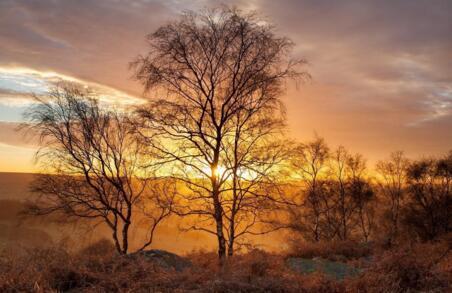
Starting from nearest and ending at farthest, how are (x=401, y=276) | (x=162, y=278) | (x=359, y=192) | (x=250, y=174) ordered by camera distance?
(x=162, y=278)
(x=401, y=276)
(x=250, y=174)
(x=359, y=192)

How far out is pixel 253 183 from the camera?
18.0m

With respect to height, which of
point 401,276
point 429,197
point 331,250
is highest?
point 429,197

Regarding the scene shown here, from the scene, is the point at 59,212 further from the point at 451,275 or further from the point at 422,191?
the point at 422,191

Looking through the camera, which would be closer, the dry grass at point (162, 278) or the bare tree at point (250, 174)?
the dry grass at point (162, 278)

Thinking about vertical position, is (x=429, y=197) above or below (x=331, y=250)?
above

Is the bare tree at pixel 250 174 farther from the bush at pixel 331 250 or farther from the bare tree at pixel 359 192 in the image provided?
the bare tree at pixel 359 192

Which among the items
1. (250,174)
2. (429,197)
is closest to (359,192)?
(429,197)

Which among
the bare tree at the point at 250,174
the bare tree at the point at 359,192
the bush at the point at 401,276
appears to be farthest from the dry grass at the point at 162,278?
the bare tree at the point at 359,192

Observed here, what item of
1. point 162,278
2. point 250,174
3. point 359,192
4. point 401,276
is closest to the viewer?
point 162,278

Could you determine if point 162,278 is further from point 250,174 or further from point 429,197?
point 429,197

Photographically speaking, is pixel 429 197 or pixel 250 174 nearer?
pixel 250 174

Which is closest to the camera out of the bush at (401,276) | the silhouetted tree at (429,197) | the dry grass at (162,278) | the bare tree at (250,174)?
the dry grass at (162,278)

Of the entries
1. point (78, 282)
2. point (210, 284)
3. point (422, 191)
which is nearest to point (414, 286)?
point (210, 284)

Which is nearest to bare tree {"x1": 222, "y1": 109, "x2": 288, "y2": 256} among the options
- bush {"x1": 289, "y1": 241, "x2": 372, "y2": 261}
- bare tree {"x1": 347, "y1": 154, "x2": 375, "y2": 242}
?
bush {"x1": 289, "y1": 241, "x2": 372, "y2": 261}
